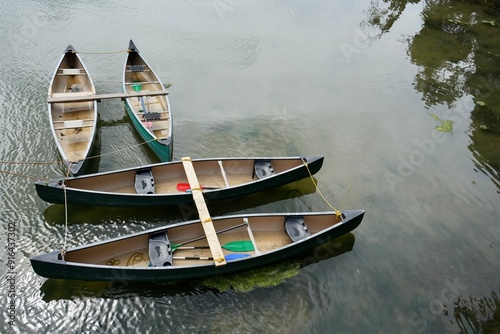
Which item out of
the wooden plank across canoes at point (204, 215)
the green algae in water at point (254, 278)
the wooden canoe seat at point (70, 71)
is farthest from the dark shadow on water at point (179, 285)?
the wooden canoe seat at point (70, 71)

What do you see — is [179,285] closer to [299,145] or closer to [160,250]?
[160,250]

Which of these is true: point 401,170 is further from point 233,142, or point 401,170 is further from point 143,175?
point 143,175

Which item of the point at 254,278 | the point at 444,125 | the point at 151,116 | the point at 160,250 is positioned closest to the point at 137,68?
the point at 151,116

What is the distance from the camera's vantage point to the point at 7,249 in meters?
10.4

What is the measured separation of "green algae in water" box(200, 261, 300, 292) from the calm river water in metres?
0.08

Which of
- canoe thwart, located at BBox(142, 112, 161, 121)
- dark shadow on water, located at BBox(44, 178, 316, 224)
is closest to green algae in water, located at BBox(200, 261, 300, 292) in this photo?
dark shadow on water, located at BBox(44, 178, 316, 224)

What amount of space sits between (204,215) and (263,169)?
3.05 metres

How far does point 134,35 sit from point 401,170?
608 inches

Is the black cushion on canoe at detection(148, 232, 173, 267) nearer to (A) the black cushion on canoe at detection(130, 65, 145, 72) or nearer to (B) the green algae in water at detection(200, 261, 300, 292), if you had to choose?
(B) the green algae in water at detection(200, 261, 300, 292)

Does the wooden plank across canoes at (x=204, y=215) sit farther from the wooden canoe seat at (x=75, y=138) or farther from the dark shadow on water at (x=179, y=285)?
the wooden canoe seat at (x=75, y=138)

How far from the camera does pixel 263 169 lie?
12875mm

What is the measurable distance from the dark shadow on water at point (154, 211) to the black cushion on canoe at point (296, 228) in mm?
1508

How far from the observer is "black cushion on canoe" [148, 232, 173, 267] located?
32.1ft

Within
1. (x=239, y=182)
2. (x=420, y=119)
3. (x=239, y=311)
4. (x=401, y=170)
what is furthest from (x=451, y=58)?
(x=239, y=311)
